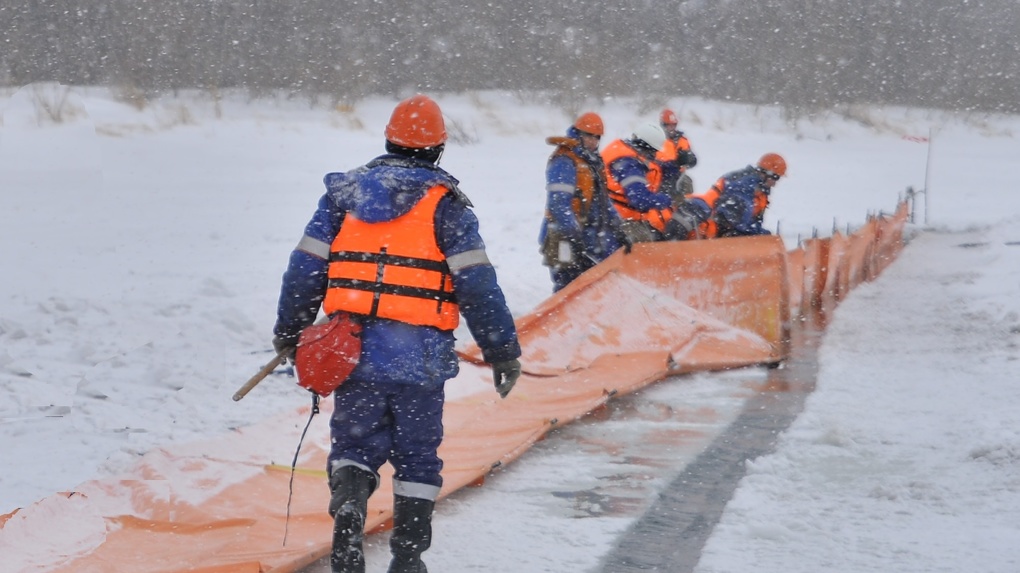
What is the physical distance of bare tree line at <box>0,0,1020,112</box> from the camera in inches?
1161

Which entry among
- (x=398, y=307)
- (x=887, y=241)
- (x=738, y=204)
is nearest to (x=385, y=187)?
(x=398, y=307)

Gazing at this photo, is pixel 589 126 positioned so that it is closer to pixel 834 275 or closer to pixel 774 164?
pixel 774 164

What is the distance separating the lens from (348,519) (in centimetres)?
366

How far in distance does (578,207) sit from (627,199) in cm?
69

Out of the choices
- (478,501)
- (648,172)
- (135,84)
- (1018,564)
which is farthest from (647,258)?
(135,84)

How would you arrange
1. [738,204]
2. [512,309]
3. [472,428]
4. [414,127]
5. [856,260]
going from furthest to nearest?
[856,260]
[512,309]
[738,204]
[472,428]
[414,127]

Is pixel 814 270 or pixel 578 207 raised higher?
pixel 578 207

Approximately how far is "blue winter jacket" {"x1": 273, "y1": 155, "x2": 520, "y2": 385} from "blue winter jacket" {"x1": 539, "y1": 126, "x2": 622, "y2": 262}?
13.9ft

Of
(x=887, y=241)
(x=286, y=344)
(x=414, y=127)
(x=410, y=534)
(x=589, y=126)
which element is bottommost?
(x=887, y=241)

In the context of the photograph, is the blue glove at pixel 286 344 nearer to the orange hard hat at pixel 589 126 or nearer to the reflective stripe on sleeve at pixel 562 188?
the reflective stripe on sleeve at pixel 562 188

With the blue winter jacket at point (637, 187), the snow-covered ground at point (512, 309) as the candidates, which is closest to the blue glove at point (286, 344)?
the snow-covered ground at point (512, 309)

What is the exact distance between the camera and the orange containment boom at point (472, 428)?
4.18 metres

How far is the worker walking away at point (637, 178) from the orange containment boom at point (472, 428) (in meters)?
0.41

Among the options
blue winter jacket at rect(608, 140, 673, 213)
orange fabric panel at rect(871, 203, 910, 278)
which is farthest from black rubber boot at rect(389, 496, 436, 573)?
orange fabric panel at rect(871, 203, 910, 278)
